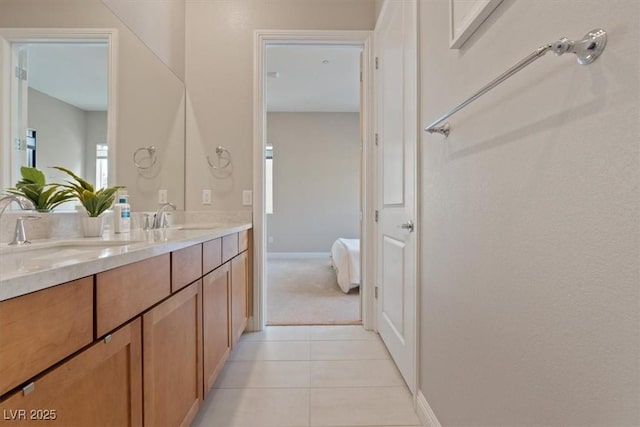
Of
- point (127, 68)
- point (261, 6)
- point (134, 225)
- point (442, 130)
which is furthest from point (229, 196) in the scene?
point (442, 130)

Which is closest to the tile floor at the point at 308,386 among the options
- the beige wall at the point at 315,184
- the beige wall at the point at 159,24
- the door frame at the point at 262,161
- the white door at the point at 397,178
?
the white door at the point at 397,178

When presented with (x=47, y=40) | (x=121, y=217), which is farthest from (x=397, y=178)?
(x=47, y=40)

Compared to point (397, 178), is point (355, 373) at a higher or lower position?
lower

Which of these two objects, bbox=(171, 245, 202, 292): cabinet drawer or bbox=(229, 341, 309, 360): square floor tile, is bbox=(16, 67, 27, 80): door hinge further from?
bbox=(229, 341, 309, 360): square floor tile

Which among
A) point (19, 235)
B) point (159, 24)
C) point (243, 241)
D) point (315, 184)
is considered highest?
point (159, 24)

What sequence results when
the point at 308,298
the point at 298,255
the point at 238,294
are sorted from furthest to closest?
the point at 298,255 → the point at 308,298 → the point at 238,294

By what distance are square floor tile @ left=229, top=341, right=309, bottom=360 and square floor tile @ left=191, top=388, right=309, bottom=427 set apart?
0.37 meters

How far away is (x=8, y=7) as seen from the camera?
1149mm

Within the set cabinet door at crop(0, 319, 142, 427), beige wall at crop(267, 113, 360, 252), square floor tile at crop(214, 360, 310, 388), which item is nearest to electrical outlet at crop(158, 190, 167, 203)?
square floor tile at crop(214, 360, 310, 388)

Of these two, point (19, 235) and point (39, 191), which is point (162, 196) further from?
point (19, 235)

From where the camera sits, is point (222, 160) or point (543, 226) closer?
point (543, 226)

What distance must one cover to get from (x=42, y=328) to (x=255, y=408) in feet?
4.10

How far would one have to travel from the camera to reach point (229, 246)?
1960 mm

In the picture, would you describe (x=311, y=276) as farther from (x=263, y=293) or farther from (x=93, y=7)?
(x=93, y=7)
